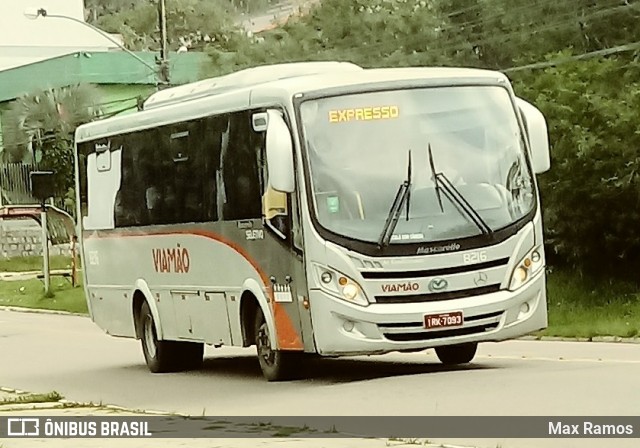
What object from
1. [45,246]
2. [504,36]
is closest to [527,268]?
[504,36]

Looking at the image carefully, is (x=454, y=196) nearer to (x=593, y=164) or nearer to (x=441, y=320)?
(x=441, y=320)

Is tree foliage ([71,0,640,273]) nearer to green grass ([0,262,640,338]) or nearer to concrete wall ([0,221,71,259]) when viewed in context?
green grass ([0,262,640,338])

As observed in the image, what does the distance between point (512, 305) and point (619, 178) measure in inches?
567

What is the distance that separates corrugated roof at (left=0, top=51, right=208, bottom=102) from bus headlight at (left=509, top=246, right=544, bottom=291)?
55.8 metres

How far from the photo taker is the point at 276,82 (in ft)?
60.0

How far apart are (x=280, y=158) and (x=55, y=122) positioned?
53116mm

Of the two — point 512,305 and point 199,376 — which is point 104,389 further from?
point 512,305

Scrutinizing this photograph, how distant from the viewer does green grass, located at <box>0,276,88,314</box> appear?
4791 cm

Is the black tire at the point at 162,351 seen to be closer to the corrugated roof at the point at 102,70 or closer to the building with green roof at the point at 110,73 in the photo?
the building with green roof at the point at 110,73

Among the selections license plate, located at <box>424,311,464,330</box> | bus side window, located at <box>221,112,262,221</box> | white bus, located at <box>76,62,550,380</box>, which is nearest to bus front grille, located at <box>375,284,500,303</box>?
white bus, located at <box>76,62,550,380</box>

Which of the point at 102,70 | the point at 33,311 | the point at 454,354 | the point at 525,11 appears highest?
the point at 525,11

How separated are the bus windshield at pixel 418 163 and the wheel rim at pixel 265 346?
183cm

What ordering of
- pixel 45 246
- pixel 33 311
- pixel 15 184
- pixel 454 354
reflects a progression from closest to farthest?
pixel 454 354 → pixel 33 311 → pixel 45 246 → pixel 15 184

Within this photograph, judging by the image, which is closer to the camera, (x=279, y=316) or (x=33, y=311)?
(x=279, y=316)
